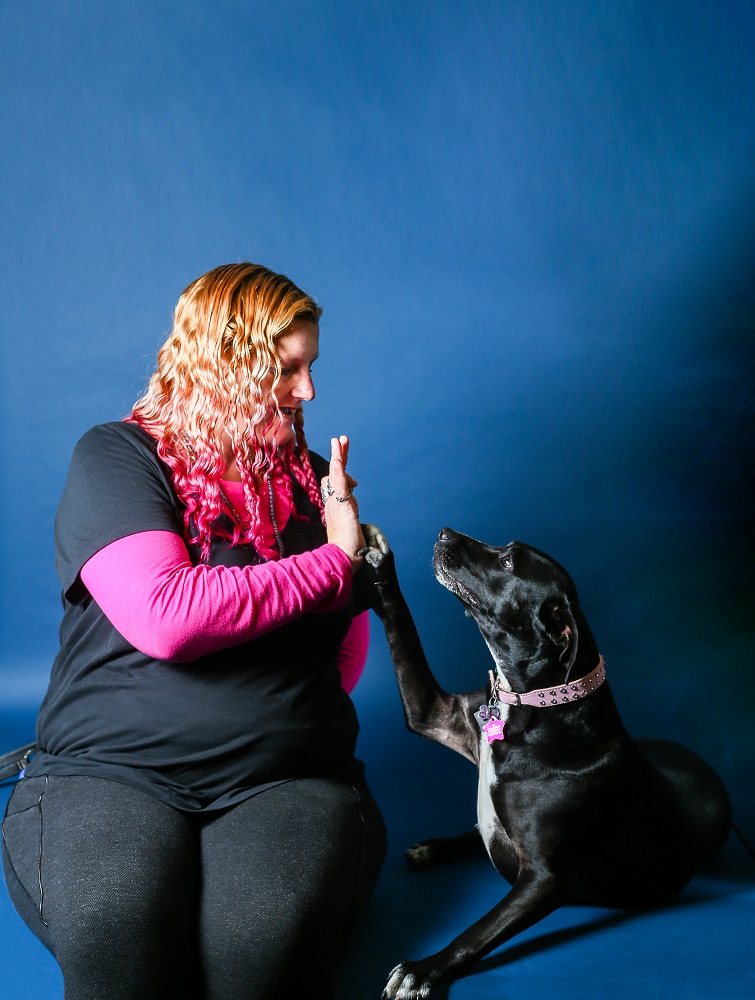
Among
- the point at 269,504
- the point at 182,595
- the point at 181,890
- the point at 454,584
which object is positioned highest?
the point at 269,504

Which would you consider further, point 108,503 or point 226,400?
point 226,400

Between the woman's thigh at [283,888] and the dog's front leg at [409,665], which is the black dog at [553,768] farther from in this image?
the woman's thigh at [283,888]

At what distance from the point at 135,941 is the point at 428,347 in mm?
2452

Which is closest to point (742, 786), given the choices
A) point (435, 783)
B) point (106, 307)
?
point (435, 783)

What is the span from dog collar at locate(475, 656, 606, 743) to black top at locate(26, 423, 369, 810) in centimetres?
39

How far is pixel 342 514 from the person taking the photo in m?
2.02

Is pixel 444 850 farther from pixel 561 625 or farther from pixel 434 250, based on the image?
pixel 434 250

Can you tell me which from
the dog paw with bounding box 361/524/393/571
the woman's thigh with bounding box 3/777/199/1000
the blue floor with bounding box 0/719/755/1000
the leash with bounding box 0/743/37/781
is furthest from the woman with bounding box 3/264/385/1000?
the leash with bounding box 0/743/37/781

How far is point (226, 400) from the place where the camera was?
2002mm

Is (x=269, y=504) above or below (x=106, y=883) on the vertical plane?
above

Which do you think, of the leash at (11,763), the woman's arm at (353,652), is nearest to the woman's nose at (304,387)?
the woman's arm at (353,652)

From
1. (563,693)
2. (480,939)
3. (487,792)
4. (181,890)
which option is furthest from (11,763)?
(563,693)

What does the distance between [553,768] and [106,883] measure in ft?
3.14

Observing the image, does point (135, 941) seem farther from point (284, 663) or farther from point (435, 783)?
point (435, 783)
